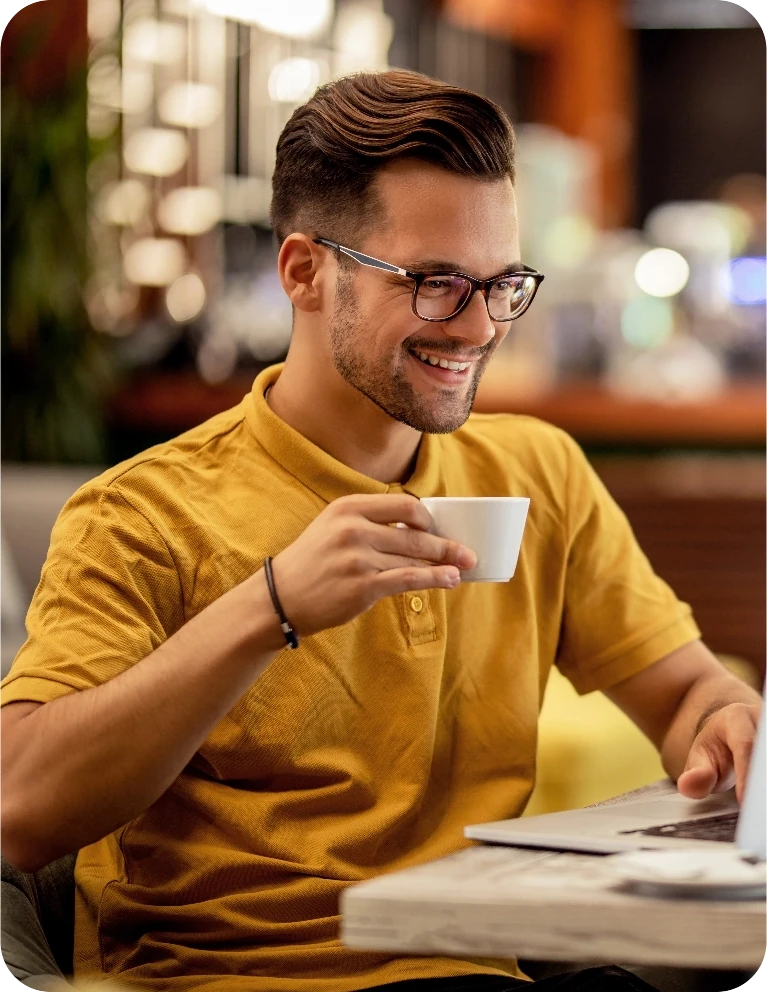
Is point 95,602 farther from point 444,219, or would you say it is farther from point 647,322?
point 647,322

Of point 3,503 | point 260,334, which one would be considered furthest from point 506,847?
point 260,334

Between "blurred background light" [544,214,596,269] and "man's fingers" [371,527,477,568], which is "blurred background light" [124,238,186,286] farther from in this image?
"man's fingers" [371,527,477,568]

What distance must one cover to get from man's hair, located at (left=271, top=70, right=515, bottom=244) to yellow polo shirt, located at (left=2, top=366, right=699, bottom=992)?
18 cm

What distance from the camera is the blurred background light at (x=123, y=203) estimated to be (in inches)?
153

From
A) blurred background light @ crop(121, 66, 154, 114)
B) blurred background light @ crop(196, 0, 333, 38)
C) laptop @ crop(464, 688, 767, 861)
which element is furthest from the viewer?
blurred background light @ crop(196, 0, 333, 38)

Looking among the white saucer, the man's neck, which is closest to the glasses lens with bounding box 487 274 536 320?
the man's neck

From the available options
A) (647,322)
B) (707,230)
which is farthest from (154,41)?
(707,230)

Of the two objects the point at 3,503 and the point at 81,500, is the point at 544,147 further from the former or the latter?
the point at 81,500

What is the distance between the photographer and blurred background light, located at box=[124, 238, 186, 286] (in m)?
4.20

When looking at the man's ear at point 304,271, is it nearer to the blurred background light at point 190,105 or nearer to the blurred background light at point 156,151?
the blurred background light at point 156,151

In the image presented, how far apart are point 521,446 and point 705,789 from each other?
0.43 metres

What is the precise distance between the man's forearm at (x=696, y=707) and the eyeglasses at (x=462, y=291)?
0.41m

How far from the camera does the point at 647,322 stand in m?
4.43

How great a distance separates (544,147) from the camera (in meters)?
4.67
